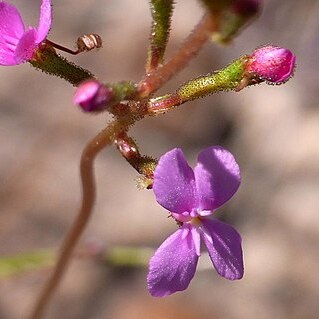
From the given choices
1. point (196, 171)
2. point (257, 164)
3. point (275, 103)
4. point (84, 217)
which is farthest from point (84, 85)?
point (275, 103)

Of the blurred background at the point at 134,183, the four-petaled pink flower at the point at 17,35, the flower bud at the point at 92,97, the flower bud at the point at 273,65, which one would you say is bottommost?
the blurred background at the point at 134,183

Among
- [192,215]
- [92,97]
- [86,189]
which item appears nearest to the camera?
[92,97]

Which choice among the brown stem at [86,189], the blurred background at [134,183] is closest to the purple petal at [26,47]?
the brown stem at [86,189]

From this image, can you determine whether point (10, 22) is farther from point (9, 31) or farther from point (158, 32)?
point (158, 32)

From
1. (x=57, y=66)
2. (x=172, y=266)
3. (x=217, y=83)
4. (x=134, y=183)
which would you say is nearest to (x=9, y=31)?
(x=57, y=66)

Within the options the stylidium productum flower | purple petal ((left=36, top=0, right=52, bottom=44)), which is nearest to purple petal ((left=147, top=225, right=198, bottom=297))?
the stylidium productum flower

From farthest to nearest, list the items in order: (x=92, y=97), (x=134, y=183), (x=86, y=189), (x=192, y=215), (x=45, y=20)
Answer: (x=134, y=183), (x=86, y=189), (x=192, y=215), (x=45, y=20), (x=92, y=97)

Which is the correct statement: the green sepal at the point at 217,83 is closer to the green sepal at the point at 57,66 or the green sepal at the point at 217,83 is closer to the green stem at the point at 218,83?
the green stem at the point at 218,83
